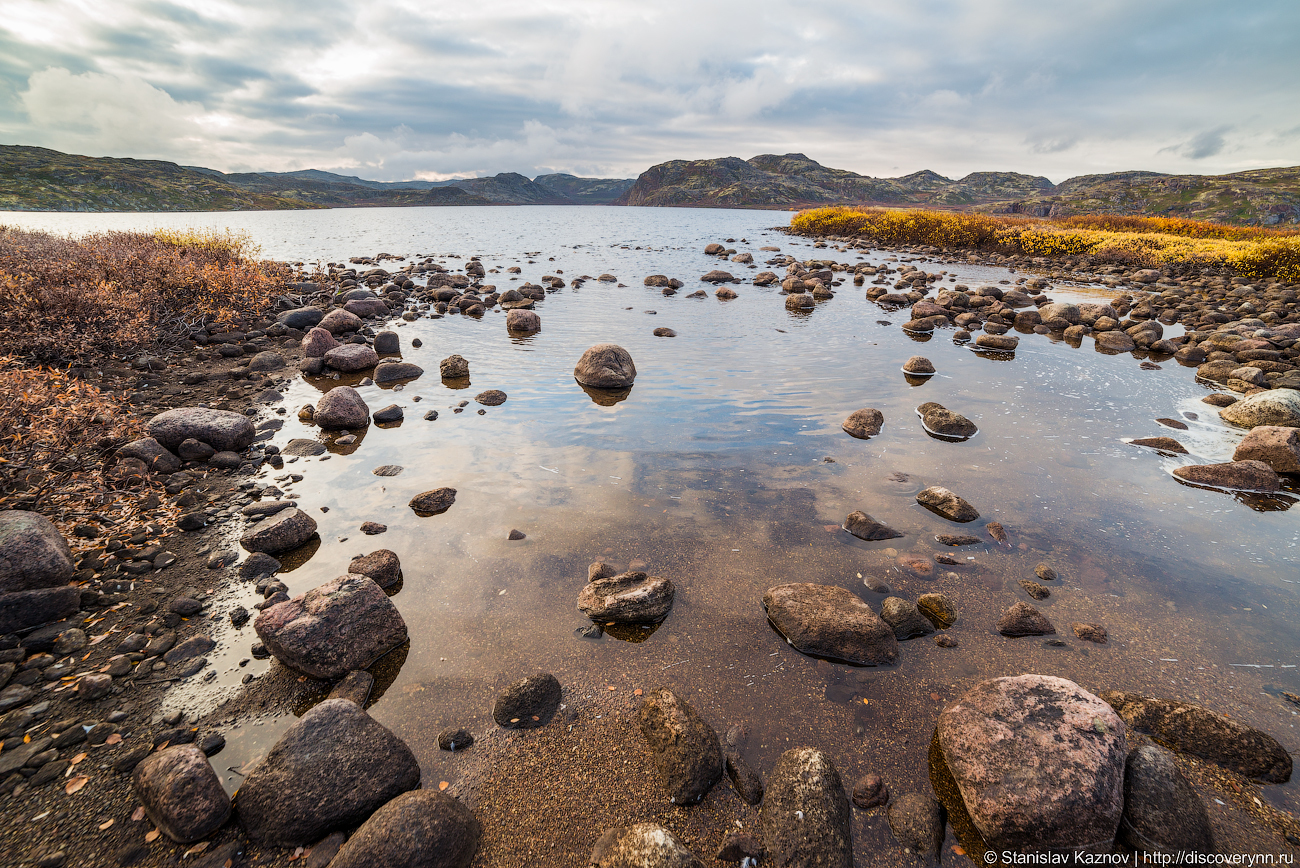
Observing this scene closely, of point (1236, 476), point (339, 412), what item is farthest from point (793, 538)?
point (339, 412)

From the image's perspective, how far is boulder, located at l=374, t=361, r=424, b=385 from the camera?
1372 cm

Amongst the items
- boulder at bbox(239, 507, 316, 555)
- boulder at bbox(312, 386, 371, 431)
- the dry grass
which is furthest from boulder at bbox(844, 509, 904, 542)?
the dry grass

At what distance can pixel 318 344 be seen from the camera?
1487 cm

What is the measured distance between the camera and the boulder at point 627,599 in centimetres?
577

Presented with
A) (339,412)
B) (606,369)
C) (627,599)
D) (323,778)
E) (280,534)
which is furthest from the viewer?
(606,369)

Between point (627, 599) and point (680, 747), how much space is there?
5.98 feet

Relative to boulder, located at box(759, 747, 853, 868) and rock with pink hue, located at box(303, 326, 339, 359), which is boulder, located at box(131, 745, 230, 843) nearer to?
boulder, located at box(759, 747, 853, 868)

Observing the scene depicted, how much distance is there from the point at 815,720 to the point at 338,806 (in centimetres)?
399

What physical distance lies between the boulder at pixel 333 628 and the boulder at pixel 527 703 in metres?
1.55

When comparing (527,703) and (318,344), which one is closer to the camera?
(527,703)

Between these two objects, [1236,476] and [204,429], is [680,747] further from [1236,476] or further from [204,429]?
[1236,476]

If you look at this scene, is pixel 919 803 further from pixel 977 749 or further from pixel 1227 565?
pixel 1227 565

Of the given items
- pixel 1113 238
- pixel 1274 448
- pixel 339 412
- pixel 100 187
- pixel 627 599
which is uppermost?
pixel 100 187

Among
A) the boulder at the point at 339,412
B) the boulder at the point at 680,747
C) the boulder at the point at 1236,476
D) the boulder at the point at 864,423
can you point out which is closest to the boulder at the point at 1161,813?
the boulder at the point at 680,747
